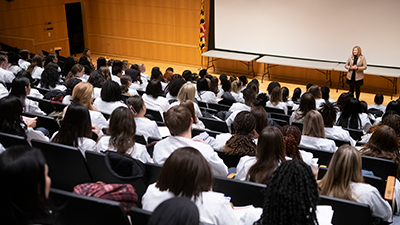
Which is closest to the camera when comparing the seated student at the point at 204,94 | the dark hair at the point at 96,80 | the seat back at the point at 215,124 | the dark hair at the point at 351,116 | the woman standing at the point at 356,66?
the seat back at the point at 215,124

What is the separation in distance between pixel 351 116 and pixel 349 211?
10.7ft

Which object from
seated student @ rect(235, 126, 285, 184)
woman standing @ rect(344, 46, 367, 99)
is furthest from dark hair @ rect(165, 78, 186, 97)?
woman standing @ rect(344, 46, 367, 99)

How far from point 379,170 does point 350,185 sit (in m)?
0.95

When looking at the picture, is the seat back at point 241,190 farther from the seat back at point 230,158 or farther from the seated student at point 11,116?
the seated student at point 11,116

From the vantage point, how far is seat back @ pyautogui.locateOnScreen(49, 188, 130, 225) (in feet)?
6.63

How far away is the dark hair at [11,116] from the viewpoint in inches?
128

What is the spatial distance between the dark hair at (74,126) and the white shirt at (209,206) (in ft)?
4.14

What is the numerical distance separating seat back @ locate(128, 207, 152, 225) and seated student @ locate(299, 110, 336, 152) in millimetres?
2402

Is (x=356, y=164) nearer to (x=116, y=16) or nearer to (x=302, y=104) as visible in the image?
(x=302, y=104)

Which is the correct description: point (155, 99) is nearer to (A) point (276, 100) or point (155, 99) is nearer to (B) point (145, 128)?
(B) point (145, 128)

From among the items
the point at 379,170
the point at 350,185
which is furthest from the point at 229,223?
the point at 379,170

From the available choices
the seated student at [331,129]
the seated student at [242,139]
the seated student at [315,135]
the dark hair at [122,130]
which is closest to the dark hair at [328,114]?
the seated student at [331,129]

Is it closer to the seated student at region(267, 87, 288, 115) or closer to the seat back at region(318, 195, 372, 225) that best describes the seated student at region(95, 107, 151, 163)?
the seat back at region(318, 195, 372, 225)

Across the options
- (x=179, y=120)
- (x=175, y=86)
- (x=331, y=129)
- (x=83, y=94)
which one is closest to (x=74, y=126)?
(x=179, y=120)
